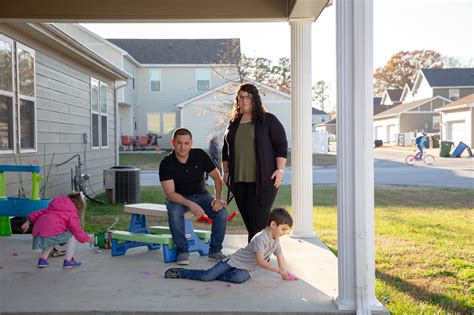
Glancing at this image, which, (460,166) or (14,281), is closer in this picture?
(14,281)

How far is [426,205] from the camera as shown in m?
9.95

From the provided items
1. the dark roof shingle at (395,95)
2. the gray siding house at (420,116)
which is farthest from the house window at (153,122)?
the dark roof shingle at (395,95)

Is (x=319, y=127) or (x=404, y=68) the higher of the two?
(x=404, y=68)

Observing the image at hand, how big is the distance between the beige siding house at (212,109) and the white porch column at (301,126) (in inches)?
859

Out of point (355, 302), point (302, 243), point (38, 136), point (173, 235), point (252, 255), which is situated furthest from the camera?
point (38, 136)

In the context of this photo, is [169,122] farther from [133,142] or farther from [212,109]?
[212,109]

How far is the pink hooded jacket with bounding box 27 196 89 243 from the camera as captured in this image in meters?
4.79

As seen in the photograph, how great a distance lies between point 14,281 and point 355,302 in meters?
2.66

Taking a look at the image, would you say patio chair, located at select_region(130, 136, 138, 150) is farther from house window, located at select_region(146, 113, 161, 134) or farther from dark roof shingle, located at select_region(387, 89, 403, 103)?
dark roof shingle, located at select_region(387, 89, 403, 103)

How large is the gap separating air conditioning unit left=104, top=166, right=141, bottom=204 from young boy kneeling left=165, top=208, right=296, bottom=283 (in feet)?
21.6

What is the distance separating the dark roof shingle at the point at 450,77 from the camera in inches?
1618

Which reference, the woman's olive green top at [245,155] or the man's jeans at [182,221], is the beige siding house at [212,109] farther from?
the woman's olive green top at [245,155]

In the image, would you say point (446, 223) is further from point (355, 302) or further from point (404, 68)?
point (404, 68)

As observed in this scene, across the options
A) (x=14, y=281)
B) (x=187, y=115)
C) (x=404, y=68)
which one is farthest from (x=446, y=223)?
(x=404, y=68)
